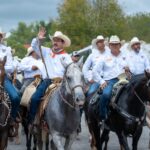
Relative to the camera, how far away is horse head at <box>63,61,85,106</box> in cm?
1001

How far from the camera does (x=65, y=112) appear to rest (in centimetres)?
1111

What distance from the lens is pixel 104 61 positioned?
524 inches

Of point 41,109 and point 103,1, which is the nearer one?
point 41,109

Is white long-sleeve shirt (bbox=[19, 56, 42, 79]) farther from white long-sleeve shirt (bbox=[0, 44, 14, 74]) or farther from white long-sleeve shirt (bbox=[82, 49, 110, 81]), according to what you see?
white long-sleeve shirt (bbox=[0, 44, 14, 74])

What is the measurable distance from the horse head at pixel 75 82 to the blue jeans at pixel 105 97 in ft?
7.45

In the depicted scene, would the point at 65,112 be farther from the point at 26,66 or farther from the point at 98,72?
the point at 26,66

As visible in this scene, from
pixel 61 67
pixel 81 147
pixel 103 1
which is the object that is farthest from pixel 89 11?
pixel 61 67

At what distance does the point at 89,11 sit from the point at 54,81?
140ft

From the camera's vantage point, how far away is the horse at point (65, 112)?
417 inches

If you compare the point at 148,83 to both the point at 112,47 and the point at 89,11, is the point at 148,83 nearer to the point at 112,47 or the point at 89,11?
the point at 112,47

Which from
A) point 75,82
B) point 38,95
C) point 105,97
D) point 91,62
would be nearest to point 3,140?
point 38,95

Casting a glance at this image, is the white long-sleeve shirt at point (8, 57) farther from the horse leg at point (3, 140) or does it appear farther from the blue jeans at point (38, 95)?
the horse leg at point (3, 140)

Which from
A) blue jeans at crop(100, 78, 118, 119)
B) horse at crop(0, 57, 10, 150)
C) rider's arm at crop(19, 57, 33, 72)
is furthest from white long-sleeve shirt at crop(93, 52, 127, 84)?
rider's arm at crop(19, 57, 33, 72)

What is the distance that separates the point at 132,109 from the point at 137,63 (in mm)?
1994
